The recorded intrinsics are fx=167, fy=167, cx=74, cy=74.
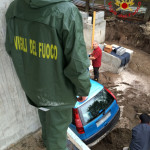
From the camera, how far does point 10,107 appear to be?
2178 mm

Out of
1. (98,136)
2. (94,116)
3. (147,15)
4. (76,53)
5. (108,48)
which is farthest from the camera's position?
(147,15)

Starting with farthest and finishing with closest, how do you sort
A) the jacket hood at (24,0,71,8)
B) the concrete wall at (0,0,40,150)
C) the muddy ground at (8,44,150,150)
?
1. the muddy ground at (8,44,150,150)
2. the concrete wall at (0,0,40,150)
3. the jacket hood at (24,0,71,8)

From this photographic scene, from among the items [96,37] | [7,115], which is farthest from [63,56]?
[96,37]

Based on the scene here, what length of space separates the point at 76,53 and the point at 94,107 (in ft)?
9.55

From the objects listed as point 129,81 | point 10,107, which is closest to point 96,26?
point 129,81

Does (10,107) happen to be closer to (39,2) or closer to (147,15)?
(39,2)

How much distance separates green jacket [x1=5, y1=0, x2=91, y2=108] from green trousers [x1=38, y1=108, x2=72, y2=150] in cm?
16

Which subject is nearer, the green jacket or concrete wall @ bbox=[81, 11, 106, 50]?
the green jacket

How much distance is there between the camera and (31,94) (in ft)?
6.07

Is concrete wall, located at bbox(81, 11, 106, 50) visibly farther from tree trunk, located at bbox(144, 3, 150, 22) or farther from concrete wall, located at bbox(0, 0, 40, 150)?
concrete wall, located at bbox(0, 0, 40, 150)

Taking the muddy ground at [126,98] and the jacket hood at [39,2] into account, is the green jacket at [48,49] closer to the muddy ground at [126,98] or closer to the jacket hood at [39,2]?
the jacket hood at [39,2]

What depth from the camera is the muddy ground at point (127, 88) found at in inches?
180

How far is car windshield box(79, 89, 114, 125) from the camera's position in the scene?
3961 mm

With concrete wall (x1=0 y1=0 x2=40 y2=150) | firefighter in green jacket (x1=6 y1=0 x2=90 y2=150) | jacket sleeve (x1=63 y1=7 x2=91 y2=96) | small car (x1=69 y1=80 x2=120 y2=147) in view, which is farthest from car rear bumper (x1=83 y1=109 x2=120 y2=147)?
jacket sleeve (x1=63 y1=7 x2=91 y2=96)
